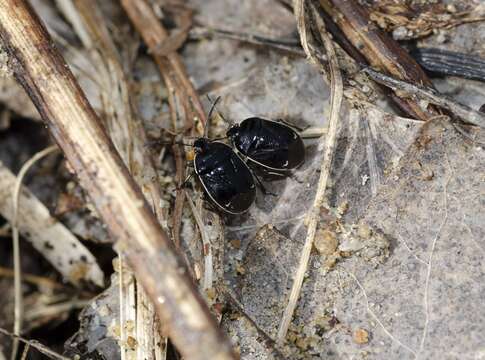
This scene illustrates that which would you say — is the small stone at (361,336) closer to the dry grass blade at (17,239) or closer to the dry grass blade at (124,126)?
the dry grass blade at (124,126)

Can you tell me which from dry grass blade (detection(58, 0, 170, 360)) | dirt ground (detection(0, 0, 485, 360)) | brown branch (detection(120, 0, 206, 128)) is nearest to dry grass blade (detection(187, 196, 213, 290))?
dirt ground (detection(0, 0, 485, 360))

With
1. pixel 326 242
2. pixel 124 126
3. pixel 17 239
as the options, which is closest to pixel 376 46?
pixel 326 242

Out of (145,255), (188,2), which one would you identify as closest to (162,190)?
(145,255)

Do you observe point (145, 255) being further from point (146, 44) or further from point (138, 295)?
point (146, 44)

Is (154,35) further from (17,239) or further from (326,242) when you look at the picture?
(326,242)

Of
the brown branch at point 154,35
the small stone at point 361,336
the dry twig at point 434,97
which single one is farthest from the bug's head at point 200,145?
the small stone at point 361,336

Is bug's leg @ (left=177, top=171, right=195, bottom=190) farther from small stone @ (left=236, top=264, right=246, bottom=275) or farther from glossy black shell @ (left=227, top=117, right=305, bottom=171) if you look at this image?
small stone @ (left=236, top=264, right=246, bottom=275)

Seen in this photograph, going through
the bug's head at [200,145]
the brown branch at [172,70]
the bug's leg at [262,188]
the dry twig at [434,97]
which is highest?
the brown branch at [172,70]
